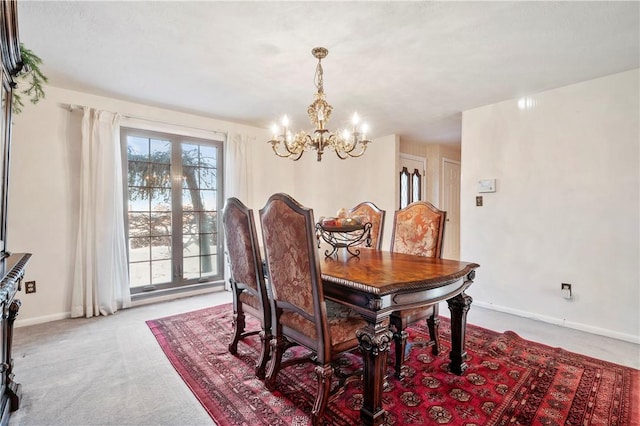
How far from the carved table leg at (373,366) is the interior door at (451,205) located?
4433mm

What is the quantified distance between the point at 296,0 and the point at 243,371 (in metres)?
2.32

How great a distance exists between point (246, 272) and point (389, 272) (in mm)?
991

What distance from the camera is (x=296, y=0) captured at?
1775mm

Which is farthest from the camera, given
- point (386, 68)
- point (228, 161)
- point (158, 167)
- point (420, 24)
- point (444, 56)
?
point (228, 161)

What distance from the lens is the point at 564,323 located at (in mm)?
2984

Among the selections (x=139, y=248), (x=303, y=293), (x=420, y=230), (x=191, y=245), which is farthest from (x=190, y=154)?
(x=303, y=293)

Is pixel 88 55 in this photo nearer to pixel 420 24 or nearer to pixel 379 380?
pixel 420 24

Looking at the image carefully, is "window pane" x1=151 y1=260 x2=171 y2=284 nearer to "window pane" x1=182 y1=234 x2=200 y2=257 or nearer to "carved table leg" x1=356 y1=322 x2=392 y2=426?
"window pane" x1=182 y1=234 x2=200 y2=257

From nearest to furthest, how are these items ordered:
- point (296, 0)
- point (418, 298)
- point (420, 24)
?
point (418, 298) → point (296, 0) → point (420, 24)

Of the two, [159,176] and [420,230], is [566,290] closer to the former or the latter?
[420,230]

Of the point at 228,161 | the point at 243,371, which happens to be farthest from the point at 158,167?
the point at 243,371

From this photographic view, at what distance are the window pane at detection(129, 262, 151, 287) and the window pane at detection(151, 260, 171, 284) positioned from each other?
0.18 feet

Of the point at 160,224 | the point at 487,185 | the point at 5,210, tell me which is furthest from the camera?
the point at 160,224

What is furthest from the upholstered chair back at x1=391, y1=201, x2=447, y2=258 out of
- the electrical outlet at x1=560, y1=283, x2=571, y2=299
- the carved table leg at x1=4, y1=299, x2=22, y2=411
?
the carved table leg at x1=4, y1=299, x2=22, y2=411
